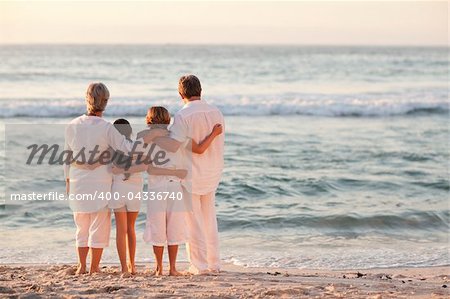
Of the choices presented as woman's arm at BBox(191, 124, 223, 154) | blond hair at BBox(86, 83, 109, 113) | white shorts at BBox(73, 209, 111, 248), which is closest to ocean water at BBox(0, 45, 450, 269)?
white shorts at BBox(73, 209, 111, 248)

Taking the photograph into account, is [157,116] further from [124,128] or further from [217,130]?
[217,130]

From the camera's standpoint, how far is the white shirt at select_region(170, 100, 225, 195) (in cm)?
575

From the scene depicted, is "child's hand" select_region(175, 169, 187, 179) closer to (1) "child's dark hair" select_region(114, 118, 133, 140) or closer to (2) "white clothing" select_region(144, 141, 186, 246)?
(2) "white clothing" select_region(144, 141, 186, 246)

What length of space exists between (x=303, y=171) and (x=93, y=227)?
20.7 ft

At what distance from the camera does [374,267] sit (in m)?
7.04

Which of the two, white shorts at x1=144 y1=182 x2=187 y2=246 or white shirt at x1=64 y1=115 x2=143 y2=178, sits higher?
white shirt at x1=64 y1=115 x2=143 y2=178

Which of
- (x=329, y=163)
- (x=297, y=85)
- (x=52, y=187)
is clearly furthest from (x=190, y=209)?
(x=297, y=85)

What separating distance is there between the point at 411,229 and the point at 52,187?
500cm

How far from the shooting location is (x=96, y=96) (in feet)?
18.1

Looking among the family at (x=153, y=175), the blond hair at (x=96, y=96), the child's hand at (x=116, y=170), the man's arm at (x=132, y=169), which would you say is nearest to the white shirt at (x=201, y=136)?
the family at (x=153, y=175)

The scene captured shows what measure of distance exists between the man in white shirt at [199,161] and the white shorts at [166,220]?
10cm

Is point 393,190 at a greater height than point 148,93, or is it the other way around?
point 148,93

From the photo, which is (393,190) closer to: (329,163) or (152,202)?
(329,163)

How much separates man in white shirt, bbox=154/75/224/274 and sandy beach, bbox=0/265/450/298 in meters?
0.31
